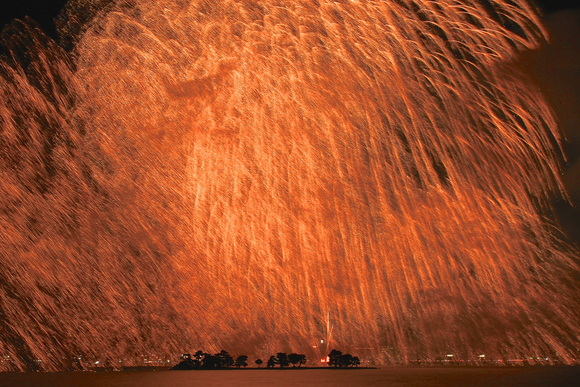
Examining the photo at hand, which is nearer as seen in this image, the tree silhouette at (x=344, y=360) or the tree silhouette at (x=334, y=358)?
the tree silhouette at (x=344, y=360)

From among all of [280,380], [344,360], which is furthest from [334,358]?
[280,380]

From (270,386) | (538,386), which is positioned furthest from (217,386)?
(538,386)

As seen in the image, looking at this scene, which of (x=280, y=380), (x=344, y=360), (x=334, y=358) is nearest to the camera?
(x=280, y=380)

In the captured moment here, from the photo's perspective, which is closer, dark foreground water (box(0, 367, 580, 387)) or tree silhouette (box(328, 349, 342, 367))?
dark foreground water (box(0, 367, 580, 387))

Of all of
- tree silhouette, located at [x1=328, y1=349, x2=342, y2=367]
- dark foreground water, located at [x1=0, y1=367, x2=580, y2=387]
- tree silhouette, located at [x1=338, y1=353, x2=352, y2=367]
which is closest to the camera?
dark foreground water, located at [x1=0, y1=367, x2=580, y2=387]

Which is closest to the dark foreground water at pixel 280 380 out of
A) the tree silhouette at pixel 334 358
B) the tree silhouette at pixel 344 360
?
the tree silhouette at pixel 344 360

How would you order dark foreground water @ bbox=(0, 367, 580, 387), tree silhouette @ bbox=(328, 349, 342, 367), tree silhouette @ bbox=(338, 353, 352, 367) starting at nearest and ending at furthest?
dark foreground water @ bbox=(0, 367, 580, 387)
tree silhouette @ bbox=(338, 353, 352, 367)
tree silhouette @ bbox=(328, 349, 342, 367)

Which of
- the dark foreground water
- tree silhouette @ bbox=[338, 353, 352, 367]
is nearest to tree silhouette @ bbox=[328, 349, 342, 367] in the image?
tree silhouette @ bbox=[338, 353, 352, 367]

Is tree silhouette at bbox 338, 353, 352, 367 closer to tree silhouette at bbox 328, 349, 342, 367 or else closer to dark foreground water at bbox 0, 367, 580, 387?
tree silhouette at bbox 328, 349, 342, 367

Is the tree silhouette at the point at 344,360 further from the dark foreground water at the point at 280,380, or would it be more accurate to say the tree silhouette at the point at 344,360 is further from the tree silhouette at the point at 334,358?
the dark foreground water at the point at 280,380

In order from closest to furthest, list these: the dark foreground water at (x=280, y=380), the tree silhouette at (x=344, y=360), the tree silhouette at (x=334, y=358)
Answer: the dark foreground water at (x=280, y=380) < the tree silhouette at (x=344, y=360) < the tree silhouette at (x=334, y=358)

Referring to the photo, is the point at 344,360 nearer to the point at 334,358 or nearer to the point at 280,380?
the point at 334,358

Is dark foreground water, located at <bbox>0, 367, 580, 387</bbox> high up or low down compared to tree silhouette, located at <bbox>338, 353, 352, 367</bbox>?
up

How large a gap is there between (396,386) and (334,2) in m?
34.2
